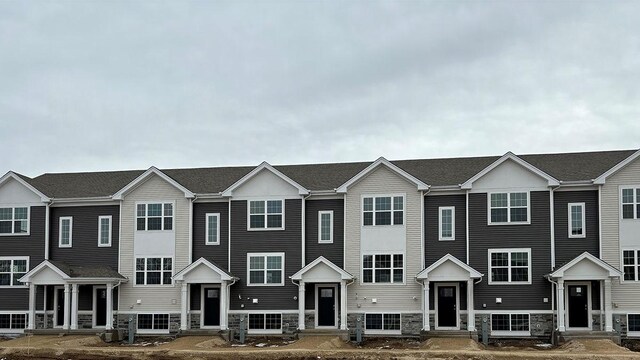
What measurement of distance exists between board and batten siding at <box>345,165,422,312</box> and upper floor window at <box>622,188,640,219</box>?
28.4ft

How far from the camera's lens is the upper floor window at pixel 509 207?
34781mm

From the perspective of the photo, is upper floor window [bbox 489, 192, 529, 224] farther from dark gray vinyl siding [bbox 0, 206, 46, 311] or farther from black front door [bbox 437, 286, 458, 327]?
dark gray vinyl siding [bbox 0, 206, 46, 311]

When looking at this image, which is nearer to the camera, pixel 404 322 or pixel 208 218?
pixel 404 322

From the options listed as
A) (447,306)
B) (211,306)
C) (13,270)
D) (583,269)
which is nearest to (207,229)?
(211,306)

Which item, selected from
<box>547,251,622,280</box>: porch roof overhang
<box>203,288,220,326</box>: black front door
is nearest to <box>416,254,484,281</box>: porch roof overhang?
<box>547,251,622,280</box>: porch roof overhang

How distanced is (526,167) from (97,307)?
20954mm

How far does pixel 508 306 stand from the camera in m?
34.4

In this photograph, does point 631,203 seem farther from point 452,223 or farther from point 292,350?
point 292,350

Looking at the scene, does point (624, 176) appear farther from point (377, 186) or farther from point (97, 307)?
point (97, 307)

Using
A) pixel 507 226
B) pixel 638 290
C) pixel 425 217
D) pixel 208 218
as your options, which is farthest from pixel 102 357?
pixel 638 290

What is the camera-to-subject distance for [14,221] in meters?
39.1

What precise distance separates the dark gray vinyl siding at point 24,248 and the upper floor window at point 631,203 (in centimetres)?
2691

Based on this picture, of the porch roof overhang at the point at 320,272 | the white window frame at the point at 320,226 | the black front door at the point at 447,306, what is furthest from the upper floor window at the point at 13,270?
the black front door at the point at 447,306

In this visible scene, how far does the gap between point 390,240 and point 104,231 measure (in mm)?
13914
